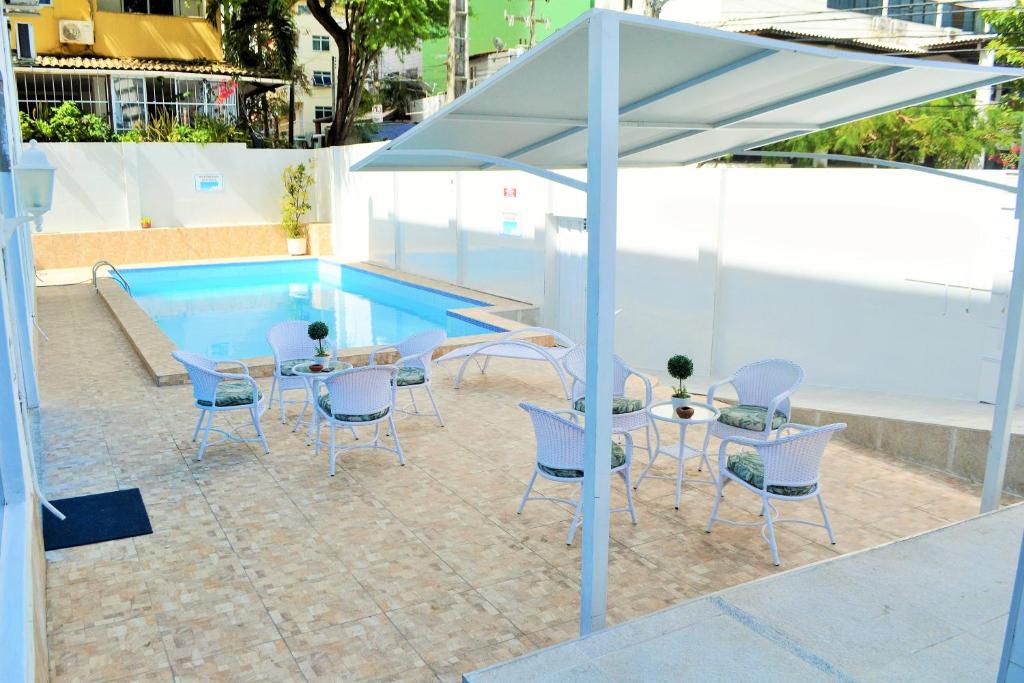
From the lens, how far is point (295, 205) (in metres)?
21.2

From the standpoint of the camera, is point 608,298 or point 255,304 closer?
point 608,298

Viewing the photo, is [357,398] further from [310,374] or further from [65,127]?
[65,127]

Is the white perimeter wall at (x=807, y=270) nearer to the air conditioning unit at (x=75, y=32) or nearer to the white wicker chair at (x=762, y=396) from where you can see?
the white wicker chair at (x=762, y=396)

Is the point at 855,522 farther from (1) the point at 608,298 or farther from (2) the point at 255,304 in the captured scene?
(2) the point at 255,304

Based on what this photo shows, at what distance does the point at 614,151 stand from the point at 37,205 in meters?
3.91

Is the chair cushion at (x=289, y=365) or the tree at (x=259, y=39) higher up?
the tree at (x=259, y=39)

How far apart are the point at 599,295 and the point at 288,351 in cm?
513

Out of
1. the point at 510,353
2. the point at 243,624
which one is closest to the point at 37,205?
the point at 243,624

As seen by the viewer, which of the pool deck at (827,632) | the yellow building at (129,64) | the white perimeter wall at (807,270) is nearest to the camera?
the pool deck at (827,632)

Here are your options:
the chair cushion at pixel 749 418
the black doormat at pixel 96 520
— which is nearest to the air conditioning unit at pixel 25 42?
the black doormat at pixel 96 520

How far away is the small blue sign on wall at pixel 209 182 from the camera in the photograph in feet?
66.7

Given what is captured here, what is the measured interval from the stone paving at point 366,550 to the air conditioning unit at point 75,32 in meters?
17.4

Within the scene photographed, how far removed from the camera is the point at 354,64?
25.3m

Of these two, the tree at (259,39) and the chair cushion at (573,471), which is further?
the tree at (259,39)
